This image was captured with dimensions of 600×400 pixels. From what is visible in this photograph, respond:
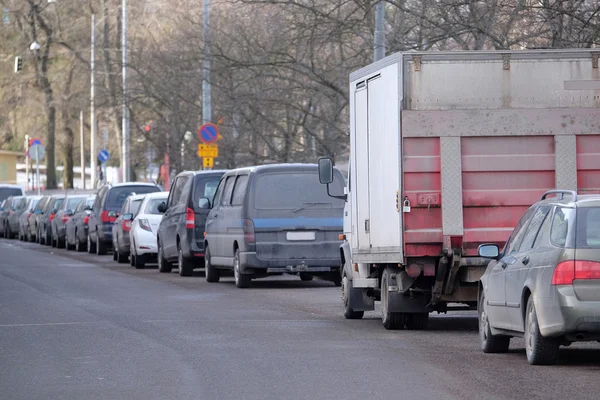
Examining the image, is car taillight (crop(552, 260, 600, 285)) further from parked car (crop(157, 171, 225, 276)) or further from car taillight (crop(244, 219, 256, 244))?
parked car (crop(157, 171, 225, 276))

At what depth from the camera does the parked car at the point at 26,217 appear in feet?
162

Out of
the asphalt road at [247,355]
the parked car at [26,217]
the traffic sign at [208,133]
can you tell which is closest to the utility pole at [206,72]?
the traffic sign at [208,133]

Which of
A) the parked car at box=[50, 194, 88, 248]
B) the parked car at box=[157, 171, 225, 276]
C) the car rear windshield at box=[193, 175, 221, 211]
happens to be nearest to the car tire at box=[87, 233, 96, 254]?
the parked car at box=[50, 194, 88, 248]

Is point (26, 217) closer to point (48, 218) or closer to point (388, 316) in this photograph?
point (48, 218)

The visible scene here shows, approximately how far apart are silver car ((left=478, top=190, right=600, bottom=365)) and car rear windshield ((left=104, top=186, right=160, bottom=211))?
2283 cm

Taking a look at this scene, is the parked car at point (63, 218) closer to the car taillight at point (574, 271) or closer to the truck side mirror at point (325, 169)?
the truck side mirror at point (325, 169)

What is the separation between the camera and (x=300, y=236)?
21297 mm

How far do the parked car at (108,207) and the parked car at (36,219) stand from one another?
1110cm

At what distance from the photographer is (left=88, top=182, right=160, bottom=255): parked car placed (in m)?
34.2

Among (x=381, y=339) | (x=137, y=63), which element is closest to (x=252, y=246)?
(x=381, y=339)

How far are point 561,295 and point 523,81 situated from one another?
149 inches

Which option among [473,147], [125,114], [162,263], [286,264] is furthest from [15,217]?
[473,147]

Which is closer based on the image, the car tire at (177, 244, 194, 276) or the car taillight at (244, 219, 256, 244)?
the car taillight at (244, 219, 256, 244)

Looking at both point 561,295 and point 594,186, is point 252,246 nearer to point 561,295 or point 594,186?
point 594,186
